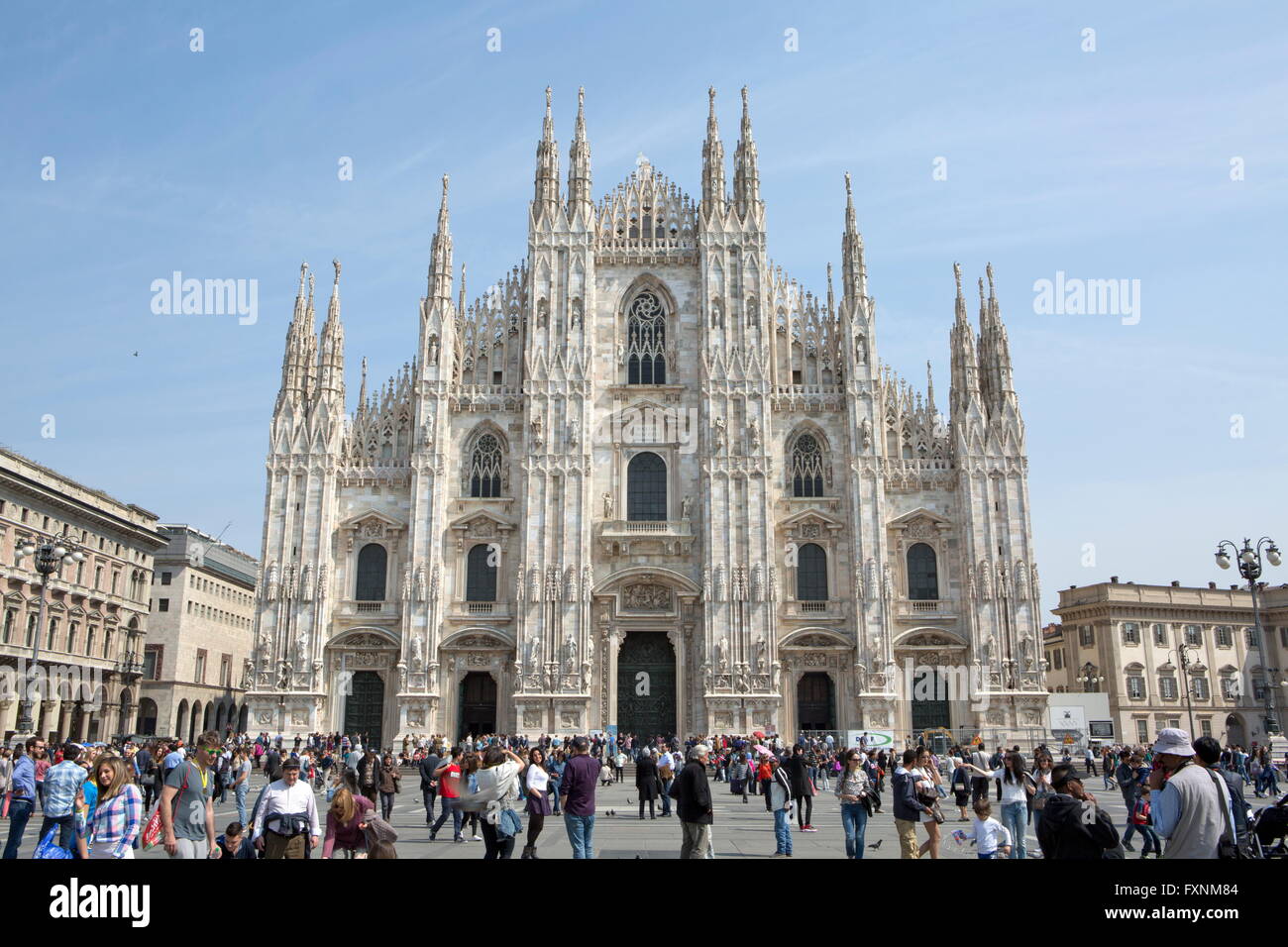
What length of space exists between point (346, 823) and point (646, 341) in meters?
36.7

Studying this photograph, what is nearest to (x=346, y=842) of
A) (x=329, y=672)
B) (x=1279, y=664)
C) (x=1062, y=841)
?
(x=1062, y=841)

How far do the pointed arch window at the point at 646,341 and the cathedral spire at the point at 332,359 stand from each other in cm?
1132

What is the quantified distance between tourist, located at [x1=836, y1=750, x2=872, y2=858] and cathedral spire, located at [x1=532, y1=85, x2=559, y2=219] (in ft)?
113

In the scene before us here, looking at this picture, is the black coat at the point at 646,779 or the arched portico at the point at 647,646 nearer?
the black coat at the point at 646,779

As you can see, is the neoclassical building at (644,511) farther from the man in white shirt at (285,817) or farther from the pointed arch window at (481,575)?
the man in white shirt at (285,817)

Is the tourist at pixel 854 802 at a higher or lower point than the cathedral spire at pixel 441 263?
lower

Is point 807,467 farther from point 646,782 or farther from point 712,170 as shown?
point 646,782

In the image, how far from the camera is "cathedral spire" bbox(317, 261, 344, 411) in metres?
42.8

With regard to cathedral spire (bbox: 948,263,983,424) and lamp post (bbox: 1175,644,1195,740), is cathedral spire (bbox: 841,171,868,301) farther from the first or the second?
lamp post (bbox: 1175,644,1195,740)

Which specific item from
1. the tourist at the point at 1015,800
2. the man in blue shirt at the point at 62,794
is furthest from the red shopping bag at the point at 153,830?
the tourist at the point at 1015,800

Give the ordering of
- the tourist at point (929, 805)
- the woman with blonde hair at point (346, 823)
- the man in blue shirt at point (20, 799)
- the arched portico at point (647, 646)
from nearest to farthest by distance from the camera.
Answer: the woman with blonde hair at point (346, 823), the tourist at point (929, 805), the man in blue shirt at point (20, 799), the arched portico at point (647, 646)

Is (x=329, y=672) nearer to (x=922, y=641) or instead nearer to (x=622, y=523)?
(x=622, y=523)

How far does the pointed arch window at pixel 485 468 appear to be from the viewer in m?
43.1

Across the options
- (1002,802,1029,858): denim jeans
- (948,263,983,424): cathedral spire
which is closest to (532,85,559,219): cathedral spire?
(948,263,983,424): cathedral spire
